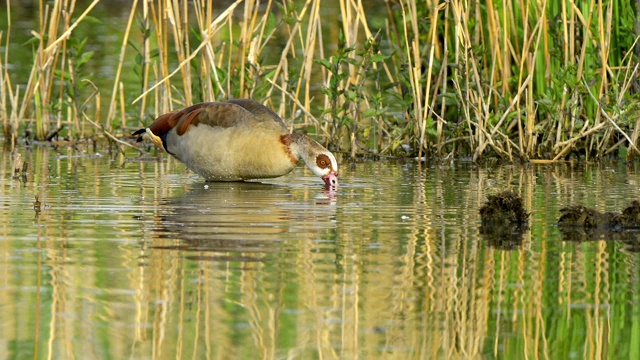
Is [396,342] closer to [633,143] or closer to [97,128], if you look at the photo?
[633,143]

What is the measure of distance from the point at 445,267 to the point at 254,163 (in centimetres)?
371

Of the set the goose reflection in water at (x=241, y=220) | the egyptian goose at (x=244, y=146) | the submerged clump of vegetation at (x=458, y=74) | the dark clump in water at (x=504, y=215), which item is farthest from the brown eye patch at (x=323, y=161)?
the dark clump in water at (x=504, y=215)

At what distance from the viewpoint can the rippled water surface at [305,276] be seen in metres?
4.98

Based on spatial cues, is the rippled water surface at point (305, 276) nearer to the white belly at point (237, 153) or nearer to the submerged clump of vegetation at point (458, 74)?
the white belly at point (237, 153)

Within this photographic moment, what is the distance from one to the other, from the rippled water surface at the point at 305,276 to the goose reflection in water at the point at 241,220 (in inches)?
0.7

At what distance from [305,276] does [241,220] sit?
1.77 m

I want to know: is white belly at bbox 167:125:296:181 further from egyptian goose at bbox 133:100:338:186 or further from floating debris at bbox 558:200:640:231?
floating debris at bbox 558:200:640:231

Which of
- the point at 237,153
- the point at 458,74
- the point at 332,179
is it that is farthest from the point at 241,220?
the point at 458,74

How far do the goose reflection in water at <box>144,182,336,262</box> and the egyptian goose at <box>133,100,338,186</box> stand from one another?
0.17m

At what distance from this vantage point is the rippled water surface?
498 centimetres

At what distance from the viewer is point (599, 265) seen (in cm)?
642

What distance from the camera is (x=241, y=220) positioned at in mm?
7801

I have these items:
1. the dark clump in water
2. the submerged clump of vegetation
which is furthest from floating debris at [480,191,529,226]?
the submerged clump of vegetation

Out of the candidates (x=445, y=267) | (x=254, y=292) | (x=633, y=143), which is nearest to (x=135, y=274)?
(x=254, y=292)
